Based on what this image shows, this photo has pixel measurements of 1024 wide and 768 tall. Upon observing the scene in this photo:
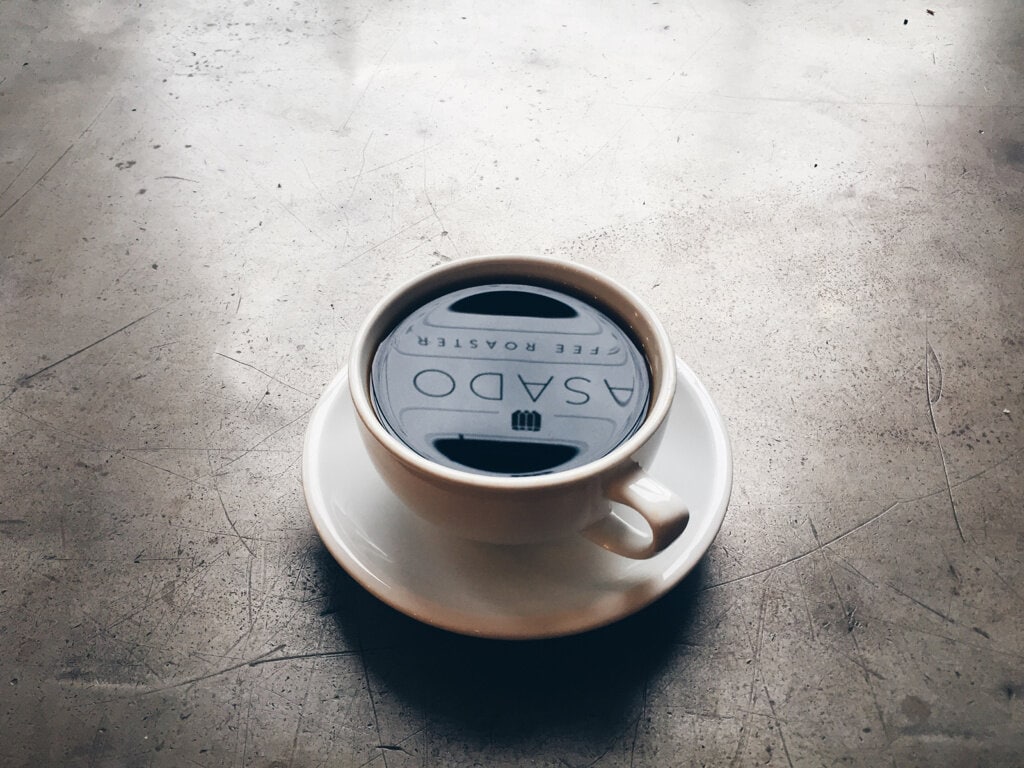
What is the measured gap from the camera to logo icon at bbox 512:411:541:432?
48 cm

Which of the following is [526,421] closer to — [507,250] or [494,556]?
[494,556]

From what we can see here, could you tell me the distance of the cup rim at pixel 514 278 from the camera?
426 mm

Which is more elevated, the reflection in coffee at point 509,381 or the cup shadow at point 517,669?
the reflection in coffee at point 509,381

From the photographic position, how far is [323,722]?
0.49m

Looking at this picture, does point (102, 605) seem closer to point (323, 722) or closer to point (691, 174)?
point (323, 722)

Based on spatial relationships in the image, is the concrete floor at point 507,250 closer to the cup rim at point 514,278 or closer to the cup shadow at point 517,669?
the cup shadow at point 517,669

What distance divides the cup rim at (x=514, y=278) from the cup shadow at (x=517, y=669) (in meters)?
0.13

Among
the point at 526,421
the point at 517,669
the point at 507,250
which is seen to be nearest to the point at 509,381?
the point at 526,421

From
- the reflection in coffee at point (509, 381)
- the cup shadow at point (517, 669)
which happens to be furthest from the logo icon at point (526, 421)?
the cup shadow at point (517, 669)

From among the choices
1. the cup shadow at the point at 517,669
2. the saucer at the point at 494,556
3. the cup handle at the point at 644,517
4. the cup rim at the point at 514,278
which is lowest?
the cup shadow at the point at 517,669

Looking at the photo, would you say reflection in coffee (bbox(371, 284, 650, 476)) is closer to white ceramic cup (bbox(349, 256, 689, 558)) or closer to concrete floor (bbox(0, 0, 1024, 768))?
white ceramic cup (bbox(349, 256, 689, 558))

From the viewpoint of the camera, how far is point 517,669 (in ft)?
1.64

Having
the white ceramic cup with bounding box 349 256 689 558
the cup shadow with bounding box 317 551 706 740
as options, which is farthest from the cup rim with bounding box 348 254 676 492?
the cup shadow with bounding box 317 551 706 740

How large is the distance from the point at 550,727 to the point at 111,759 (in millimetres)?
251
